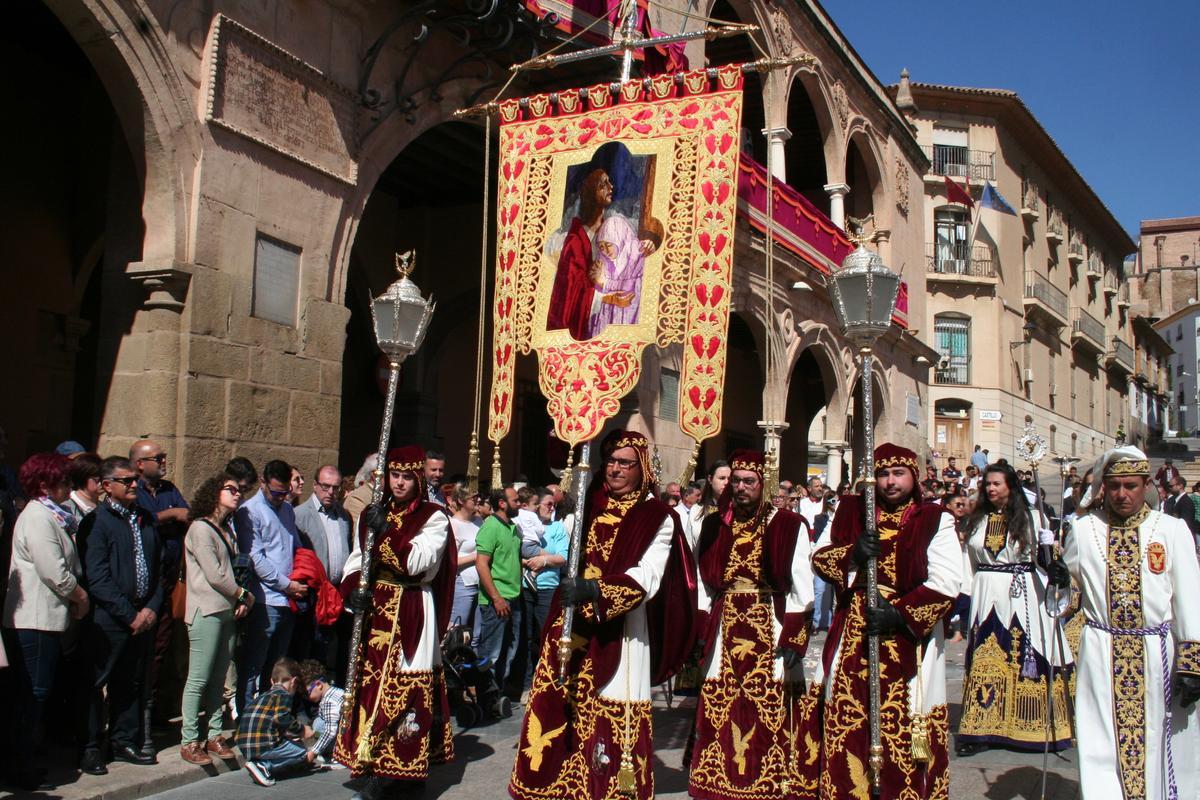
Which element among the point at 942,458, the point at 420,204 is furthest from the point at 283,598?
the point at 942,458

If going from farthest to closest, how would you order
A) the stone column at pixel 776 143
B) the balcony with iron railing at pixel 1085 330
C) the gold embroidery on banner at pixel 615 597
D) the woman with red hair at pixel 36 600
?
the balcony with iron railing at pixel 1085 330, the stone column at pixel 776 143, the woman with red hair at pixel 36 600, the gold embroidery on banner at pixel 615 597

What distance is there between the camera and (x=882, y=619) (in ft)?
15.9

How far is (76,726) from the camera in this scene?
607 cm

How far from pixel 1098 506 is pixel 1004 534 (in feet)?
6.17

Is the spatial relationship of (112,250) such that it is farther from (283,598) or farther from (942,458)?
(942,458)

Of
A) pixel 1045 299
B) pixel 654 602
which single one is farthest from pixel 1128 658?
pixel 1045 299

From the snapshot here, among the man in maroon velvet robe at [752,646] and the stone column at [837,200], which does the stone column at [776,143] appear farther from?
the man in maroon velvet robe at [752,646]

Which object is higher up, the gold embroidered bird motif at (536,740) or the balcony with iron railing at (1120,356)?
the balcony with iron railing at (1120,356)

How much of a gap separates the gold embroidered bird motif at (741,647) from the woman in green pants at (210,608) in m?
2.90

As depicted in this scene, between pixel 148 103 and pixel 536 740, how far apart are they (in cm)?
541

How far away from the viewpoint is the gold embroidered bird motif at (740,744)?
5434 millimetres

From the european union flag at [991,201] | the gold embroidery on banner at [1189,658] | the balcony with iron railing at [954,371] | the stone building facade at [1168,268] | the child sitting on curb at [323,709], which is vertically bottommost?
the child sitting on curb at [323,709]

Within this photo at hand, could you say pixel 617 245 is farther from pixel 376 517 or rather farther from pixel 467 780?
pixel 467 780

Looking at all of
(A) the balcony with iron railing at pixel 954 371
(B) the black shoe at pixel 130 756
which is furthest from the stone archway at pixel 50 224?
(A) the balcony with iron railing at pixel 954 371
